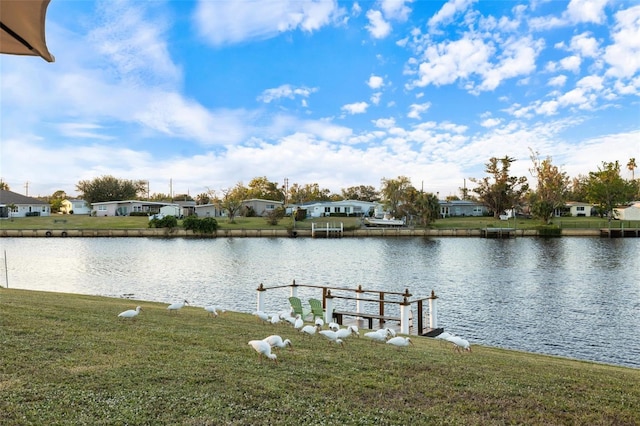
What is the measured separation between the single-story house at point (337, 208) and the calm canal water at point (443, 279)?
41.3 metres

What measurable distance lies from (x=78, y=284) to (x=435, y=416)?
97.3 ft

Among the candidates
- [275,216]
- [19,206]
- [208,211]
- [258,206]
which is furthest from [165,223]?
[19,206]

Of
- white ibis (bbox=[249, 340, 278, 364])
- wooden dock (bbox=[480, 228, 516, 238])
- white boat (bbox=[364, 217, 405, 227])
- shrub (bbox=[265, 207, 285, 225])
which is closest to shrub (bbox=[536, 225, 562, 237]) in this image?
wooden dock (bbox=[480, 228, 516, 238])

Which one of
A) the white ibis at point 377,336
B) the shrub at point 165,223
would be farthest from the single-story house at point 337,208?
the white ibis at point 377,336

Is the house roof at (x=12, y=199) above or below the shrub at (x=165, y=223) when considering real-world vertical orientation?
above

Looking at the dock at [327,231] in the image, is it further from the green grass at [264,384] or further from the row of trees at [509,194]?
the green grass at [264,384]

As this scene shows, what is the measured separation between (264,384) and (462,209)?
347 ft

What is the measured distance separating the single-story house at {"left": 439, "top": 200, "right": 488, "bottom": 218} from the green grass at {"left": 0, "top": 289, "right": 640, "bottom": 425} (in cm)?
9968

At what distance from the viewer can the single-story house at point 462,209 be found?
105312mm

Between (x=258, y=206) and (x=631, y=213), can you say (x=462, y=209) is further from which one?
(x=258, y=206)

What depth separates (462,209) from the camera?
106688 millimetres

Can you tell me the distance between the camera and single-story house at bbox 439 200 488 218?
10531cm

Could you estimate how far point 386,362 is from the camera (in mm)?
7965

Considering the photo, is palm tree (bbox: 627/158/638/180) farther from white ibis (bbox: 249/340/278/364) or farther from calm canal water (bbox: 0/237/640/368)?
white ibis (bbox: 249/340/278/364)
